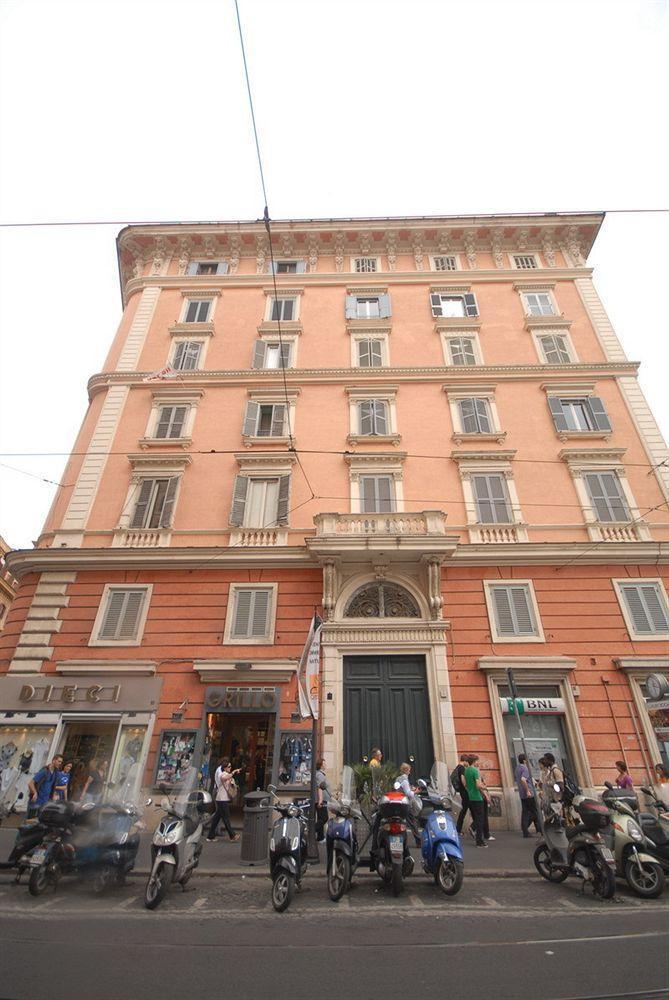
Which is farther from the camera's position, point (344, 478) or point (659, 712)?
point (344, 478)

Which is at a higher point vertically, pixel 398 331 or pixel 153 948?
pixel 398 331

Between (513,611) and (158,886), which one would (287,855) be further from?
(513,611)

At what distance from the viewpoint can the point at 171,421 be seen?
1838cm

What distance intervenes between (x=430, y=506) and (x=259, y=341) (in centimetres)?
1015

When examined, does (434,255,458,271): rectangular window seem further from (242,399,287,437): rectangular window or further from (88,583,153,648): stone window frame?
(88,583,153,648): stone window frame

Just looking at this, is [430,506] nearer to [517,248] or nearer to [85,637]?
[85,637]

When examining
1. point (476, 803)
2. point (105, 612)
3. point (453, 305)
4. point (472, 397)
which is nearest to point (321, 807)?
point (476, 803)

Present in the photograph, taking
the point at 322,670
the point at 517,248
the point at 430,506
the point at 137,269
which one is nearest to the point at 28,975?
the point at 322,670

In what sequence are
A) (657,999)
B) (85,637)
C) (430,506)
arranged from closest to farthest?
(657,999), (85,637), (430,506)

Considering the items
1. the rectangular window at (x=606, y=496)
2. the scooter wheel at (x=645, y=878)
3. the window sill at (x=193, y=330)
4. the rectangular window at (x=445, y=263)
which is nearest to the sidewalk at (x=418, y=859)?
the scooter wheel at (x=645, y=878)

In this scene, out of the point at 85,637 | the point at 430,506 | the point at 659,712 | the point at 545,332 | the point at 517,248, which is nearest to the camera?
the point at 659,712

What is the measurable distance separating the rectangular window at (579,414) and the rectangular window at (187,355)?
44.5ft

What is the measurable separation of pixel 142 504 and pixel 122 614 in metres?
3.67

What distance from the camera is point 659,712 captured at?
1283 cm
